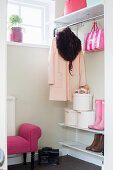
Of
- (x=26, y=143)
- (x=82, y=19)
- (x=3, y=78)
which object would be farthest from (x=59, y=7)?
(x=3, y=78)

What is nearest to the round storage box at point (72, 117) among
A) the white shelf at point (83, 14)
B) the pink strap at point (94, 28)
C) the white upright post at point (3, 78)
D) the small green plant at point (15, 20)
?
the pink strap at point (94, 28)

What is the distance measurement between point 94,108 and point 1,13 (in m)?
2.33

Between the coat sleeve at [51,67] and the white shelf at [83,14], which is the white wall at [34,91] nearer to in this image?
the coat sleeve at [51,67]

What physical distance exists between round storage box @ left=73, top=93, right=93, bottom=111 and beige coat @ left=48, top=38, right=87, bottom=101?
14cm

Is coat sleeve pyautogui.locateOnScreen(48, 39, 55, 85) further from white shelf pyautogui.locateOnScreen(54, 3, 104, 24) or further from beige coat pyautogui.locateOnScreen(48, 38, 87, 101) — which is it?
white shelf pyautogui.locateOnScreen(54, 3, 104, 24)

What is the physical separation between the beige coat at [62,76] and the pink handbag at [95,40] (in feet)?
0.95

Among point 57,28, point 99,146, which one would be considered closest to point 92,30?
point 57,28

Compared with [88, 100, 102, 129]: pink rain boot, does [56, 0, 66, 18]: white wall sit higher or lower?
higher

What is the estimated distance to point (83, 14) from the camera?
332 cm

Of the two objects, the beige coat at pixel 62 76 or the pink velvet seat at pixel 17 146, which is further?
the beige coat at pixel 62 76

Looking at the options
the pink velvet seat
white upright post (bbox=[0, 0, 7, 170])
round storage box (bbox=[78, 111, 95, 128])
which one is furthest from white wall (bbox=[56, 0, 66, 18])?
white upright post (bbox=[0, 0, 7, 170])

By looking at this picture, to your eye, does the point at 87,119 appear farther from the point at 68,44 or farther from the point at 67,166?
the point at 68,44

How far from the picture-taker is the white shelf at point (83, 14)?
3.07 meters

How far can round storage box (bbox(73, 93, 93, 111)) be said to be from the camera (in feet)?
11.1
